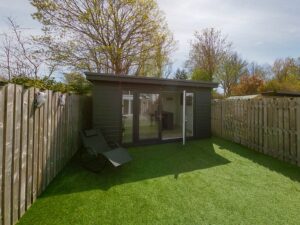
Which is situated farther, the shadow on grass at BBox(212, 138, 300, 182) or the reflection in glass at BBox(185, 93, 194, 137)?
the reflection in glass at BBox(185, 93, 194, 137)

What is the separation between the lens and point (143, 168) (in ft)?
14.6

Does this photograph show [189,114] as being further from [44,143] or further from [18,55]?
[18,55]

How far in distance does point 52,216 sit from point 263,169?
4.48m

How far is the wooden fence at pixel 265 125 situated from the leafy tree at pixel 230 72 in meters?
14.7

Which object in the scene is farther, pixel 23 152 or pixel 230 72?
pixel 230 72

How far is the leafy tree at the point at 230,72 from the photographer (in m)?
21.0

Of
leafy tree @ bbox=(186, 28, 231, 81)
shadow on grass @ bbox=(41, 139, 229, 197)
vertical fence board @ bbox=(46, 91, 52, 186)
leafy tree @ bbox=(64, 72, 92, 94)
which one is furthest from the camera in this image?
leafy tree @ bbox=(186, 28, 231, 81)

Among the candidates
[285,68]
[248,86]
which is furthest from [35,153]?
[285,68]

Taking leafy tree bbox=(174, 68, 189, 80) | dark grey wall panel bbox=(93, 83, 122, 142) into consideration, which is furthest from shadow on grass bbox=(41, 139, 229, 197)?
leafy tree bbox=(174, 68, 189, 80)

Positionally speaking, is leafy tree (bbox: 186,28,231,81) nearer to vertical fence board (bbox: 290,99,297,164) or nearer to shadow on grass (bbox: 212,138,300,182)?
shadow on grass (bbox: 212,138,300,182)

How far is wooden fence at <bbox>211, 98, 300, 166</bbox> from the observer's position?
470 cm

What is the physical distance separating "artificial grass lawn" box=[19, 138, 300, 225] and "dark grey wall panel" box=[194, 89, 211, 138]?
104 inches

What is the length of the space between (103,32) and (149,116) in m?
7.49

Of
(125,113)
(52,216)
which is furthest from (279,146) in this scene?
(52,216)
